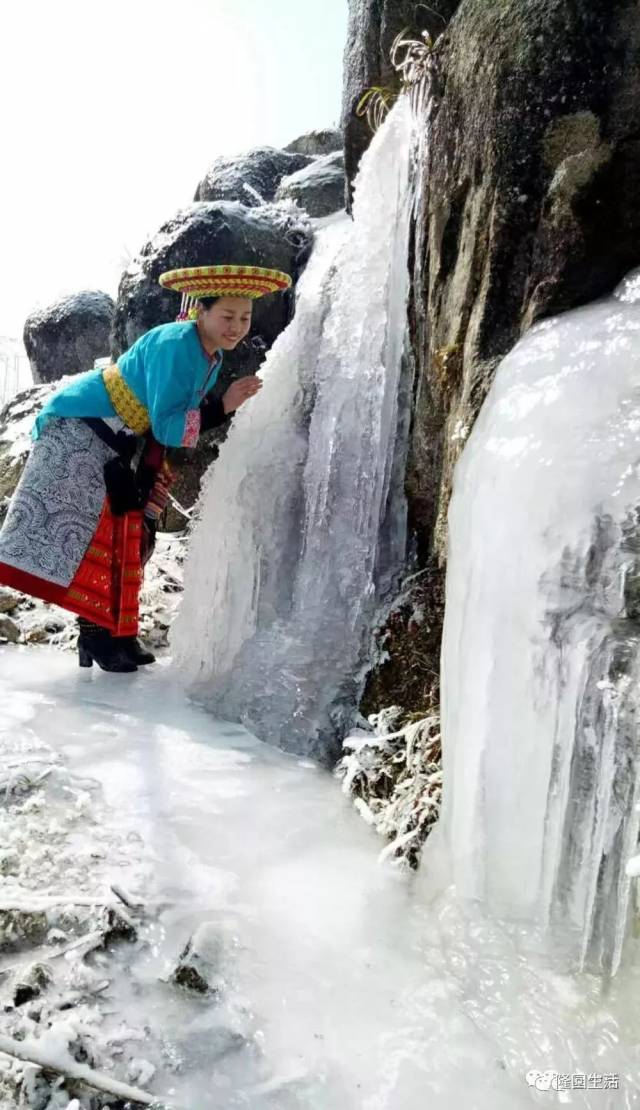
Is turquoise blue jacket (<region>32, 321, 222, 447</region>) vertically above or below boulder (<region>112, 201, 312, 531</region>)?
below

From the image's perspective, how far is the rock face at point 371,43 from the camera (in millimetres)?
4746

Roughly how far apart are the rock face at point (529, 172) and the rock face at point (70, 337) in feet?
26.0

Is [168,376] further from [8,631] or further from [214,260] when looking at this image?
[214,260]

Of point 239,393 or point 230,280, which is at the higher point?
point 230,280

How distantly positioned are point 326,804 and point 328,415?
6.04 feet

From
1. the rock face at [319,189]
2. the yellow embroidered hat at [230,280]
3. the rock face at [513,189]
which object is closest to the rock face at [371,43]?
the rock face at [319,189]

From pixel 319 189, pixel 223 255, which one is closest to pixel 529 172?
pixel 223 255

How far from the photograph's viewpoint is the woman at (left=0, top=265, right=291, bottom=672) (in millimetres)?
3256

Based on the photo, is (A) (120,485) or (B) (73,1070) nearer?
(B) (73,1070)

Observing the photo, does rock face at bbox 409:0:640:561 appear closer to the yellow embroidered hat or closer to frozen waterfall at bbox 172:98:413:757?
frozen waterfall at bbox 172:98:413:757

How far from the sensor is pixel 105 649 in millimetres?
3836

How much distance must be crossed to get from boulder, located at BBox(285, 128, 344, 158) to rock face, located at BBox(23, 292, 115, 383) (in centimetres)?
330

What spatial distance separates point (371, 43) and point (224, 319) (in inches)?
116

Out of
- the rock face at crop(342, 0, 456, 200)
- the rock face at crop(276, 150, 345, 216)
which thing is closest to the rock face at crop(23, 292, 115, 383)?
the rock face at crop(276, 150, 345, 216)
